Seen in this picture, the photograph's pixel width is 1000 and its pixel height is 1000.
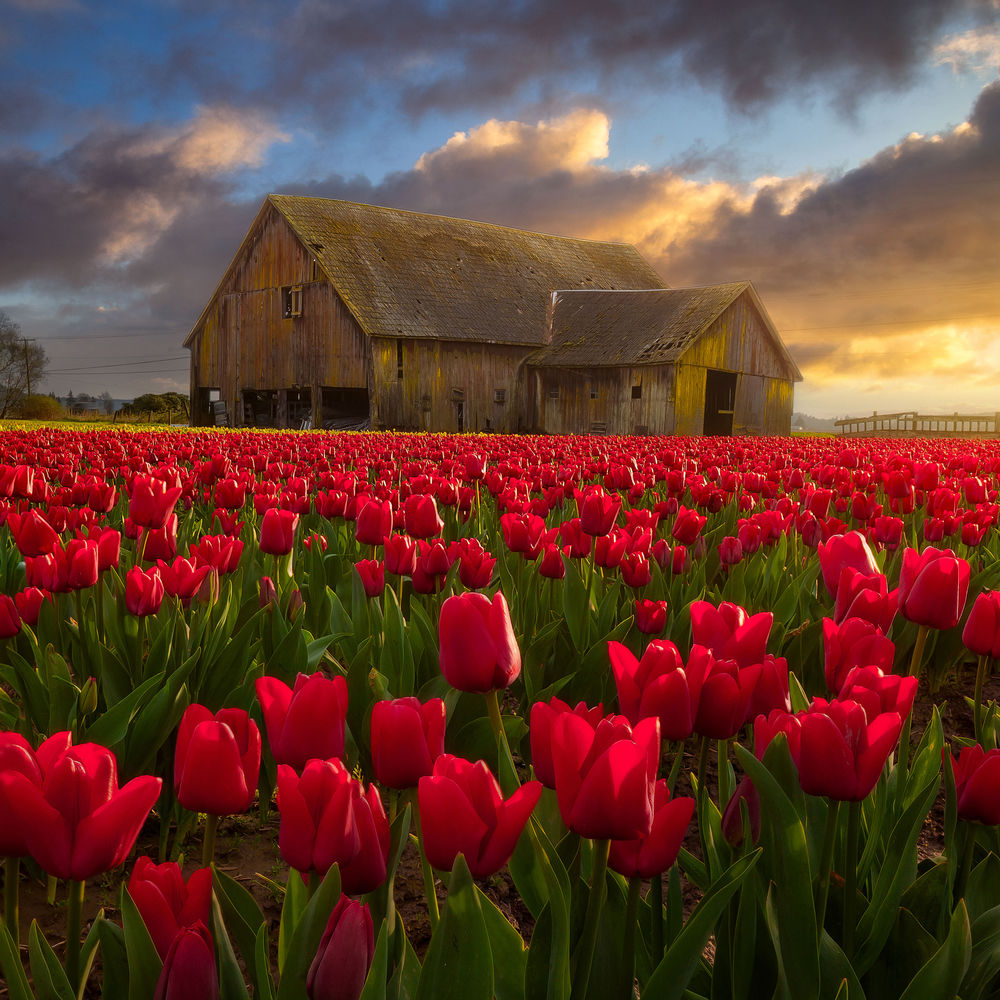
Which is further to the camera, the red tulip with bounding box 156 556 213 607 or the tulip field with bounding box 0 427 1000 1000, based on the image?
the red tulip with bounding box 156 556 213 607

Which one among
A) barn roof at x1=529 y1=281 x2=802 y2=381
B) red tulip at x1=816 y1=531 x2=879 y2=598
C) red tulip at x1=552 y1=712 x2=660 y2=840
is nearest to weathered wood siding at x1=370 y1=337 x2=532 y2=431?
barn roof at x1=529 y1=281 x2=802 y2=381

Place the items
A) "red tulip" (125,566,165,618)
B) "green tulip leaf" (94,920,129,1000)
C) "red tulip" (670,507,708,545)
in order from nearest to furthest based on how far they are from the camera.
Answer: "green tulip leaf" (94,920,129,1000)
"red tulip" (125,566,165,618)
"red tulip" (670,507,708,545)

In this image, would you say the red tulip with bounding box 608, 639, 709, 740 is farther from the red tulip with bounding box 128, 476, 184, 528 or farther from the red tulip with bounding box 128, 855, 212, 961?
the red tulip with bounding box 128, 476, 184, 528

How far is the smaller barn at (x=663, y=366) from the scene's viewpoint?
3225 cm

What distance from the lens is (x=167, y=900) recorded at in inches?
36.5

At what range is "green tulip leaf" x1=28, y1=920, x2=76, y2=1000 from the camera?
38.2 inches

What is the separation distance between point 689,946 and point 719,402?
38543mm

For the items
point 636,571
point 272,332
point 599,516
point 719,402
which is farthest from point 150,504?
point 719,402

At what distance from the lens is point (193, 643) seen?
2527mm

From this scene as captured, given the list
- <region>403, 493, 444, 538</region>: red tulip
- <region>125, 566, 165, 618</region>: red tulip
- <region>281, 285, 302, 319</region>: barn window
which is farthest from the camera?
<region>281, 285, 302, 319</region>: barn window

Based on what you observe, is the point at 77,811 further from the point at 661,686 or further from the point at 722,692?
the point at 722,692

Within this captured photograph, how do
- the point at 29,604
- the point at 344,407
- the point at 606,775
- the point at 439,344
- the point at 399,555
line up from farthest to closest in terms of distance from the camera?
the point at 344,407
the point at 439,344
the point at 399,555
the point at 29,604
the point at 606,775

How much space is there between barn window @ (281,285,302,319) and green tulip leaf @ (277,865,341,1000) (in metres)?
32.6

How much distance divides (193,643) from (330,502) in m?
1.68
